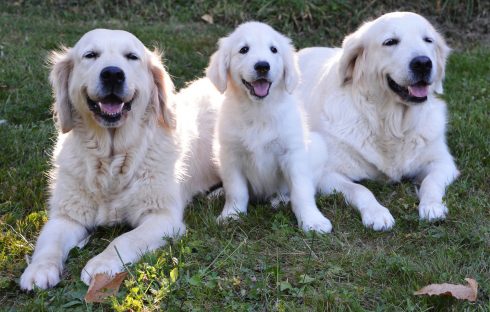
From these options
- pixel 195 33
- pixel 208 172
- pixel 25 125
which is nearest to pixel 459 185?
pixel 208 172

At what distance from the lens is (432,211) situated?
3479 millimetres

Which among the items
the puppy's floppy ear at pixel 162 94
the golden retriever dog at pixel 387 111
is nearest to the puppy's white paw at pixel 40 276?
the puppy's floppy ear at pixel 162 94

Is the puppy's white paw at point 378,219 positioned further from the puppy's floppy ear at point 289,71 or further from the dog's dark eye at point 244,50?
the dog's dark eye at point 244,50

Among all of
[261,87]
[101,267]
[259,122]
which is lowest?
[101,267]

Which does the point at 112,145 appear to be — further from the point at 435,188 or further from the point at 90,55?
the point at 435,188

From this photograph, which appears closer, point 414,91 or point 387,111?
point 414,91

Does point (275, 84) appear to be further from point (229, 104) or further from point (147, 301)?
point (147, 301)

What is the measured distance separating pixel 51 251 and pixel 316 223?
134 centimetres

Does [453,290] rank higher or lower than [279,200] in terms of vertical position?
higher

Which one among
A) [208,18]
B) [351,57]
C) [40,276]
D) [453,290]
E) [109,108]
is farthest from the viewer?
[208,18]

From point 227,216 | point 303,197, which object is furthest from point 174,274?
point 303,197

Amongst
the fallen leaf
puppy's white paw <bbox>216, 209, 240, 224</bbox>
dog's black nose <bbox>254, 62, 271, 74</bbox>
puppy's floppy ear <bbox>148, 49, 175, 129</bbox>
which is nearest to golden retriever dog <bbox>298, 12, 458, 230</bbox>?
puppy's white paw <bbox>216, 209, 240, 224</bbox>

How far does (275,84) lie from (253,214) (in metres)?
0.75

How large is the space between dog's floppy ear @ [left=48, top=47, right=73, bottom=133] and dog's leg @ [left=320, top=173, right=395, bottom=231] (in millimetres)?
1579
